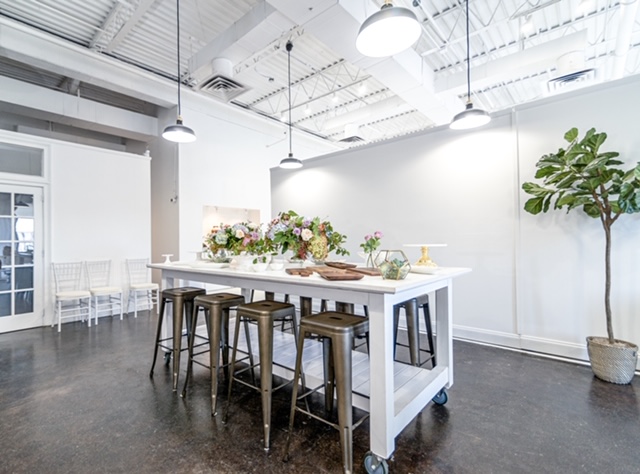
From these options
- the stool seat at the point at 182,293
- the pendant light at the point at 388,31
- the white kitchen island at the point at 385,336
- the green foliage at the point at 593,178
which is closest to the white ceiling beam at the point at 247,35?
the pendant light at the point at 388,31

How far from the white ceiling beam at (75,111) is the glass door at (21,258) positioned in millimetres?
1894

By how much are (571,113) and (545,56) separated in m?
1.87

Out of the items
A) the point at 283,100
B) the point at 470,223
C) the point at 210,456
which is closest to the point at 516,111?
the point at 470,223

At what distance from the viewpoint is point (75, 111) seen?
5.88m

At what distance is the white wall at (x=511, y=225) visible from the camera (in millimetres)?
2924

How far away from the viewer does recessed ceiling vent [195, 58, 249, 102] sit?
4.47 metres

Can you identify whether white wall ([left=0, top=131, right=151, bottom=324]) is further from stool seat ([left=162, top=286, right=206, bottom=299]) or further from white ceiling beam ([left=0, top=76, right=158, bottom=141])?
stool seat ([left=162, top=286, right=206, bottom=299])

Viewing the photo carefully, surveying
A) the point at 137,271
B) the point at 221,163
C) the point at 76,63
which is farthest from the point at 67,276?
the point at 221,163

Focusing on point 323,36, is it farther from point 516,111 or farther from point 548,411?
point 548,411

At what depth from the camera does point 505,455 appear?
Answer: 1.78 m

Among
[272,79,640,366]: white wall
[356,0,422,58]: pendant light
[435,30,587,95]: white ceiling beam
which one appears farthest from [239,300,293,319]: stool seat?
[435,30,587,95]: white ceiling beam

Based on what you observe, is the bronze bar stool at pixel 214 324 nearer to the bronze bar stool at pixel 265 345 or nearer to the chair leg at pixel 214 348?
the chair leg at pixel 214 348

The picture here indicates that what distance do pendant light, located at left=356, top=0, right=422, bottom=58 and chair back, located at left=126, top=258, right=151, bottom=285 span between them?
5380 millimetres

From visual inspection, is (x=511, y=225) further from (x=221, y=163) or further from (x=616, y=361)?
(x=221, y=163)
